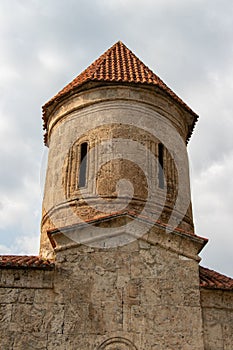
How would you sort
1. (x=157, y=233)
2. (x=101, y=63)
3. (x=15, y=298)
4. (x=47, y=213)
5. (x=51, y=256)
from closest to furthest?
1. (x=15, y=298)
2. (x=157, y=233)
3. (x=51, y=256)
4. (x=47, y=213)
5. (x=101, y=63)

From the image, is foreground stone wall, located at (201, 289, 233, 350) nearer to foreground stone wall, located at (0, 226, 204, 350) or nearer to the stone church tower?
the stone church tower

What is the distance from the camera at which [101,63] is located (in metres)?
11.0

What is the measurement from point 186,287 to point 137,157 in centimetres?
317

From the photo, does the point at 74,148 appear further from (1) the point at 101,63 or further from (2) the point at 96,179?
(1) the point at 101,63

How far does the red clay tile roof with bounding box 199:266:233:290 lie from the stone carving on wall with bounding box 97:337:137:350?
1.54 m

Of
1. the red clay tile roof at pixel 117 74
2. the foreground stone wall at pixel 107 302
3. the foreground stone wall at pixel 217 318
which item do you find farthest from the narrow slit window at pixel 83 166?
the foreground stone wall at pixel 217 318

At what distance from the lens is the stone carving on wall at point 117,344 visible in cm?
641

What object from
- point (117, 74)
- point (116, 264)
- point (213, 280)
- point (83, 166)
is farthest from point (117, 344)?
point (117, 74)

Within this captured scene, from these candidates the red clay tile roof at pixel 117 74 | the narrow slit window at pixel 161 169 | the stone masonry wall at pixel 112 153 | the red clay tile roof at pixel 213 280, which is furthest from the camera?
the red clay tile roof at pixel 117 74

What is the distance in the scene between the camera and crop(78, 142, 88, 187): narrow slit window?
9.17 m

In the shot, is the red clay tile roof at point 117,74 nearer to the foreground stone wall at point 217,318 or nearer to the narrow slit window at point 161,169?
the narrow slit window at point 161,169

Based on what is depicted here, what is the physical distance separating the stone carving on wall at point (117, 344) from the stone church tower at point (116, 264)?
0.05ft

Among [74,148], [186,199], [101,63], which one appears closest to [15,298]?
[74,148]

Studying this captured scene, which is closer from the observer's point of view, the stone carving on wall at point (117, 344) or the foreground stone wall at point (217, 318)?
the stone carving on wall at point (117, 344)
